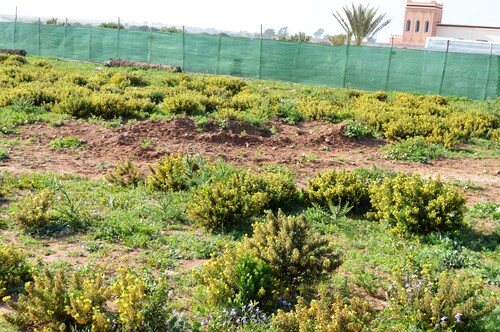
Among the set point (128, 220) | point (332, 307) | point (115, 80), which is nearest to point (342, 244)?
point (332, 307)

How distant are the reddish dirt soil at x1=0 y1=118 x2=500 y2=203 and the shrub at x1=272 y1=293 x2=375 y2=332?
424cm

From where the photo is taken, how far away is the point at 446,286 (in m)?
4.38

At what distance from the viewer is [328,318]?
167 inches

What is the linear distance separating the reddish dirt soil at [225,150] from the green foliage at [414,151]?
198 mm

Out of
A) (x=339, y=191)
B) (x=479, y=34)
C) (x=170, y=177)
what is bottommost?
(x=170, y=177)

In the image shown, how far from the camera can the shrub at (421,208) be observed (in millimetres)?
6395

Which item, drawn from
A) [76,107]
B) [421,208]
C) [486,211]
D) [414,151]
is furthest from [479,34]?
[421,208]

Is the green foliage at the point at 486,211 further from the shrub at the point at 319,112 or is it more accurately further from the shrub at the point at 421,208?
the shrub at the point at 319,112

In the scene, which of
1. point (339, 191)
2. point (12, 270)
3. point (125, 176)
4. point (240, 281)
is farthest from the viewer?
point (125, 176)

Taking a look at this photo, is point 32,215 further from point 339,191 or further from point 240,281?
point 339,191

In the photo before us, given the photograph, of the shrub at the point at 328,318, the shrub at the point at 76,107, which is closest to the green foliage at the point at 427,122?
the shrub at the point at 76,107

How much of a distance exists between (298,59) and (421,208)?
57.3 ft

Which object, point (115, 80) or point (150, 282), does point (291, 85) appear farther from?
point (150, 282)

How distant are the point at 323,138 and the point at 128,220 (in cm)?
570
